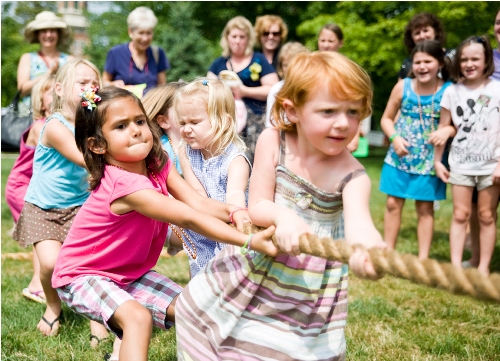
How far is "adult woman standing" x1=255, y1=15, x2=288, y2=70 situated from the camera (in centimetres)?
721

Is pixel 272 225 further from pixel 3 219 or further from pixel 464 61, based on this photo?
pixel 3 219

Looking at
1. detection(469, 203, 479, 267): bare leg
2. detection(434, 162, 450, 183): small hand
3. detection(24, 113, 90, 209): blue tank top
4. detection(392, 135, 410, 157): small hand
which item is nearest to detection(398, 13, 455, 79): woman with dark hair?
detection(392, 135, 410, 157): small hand

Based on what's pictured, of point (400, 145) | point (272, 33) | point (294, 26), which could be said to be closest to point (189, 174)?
point (400, 145)

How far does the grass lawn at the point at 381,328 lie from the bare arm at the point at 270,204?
1480 mm

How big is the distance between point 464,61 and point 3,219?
6187mm

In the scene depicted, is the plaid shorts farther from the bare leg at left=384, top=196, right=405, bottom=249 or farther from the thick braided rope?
the bare leg at left=384, top=196, right=405, bottom=249

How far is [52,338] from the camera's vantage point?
3.98 metres

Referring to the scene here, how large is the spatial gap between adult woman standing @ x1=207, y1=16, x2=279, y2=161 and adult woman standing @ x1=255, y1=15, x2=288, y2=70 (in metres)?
0.52

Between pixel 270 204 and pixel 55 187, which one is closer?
pixel 270 204

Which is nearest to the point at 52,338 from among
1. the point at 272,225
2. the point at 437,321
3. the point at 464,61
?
the point at 272,225

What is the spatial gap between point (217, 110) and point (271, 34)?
385 centimetres

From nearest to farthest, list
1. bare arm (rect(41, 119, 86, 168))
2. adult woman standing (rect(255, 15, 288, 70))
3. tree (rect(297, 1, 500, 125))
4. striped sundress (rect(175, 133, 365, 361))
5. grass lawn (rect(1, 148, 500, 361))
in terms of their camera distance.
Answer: striped sundress (rect(175, 133, 365, 361)), grass lawn (rect(1, 148, 500, 361)), bare arm (rect(41, 119, 86, 168)), adult woman standing (rect(255, 15, 288, 70)), tree (rect(297, 1, 500, 125))

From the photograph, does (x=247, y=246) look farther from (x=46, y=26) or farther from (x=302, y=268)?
(x=46, y=26)

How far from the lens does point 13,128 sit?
573 cm
